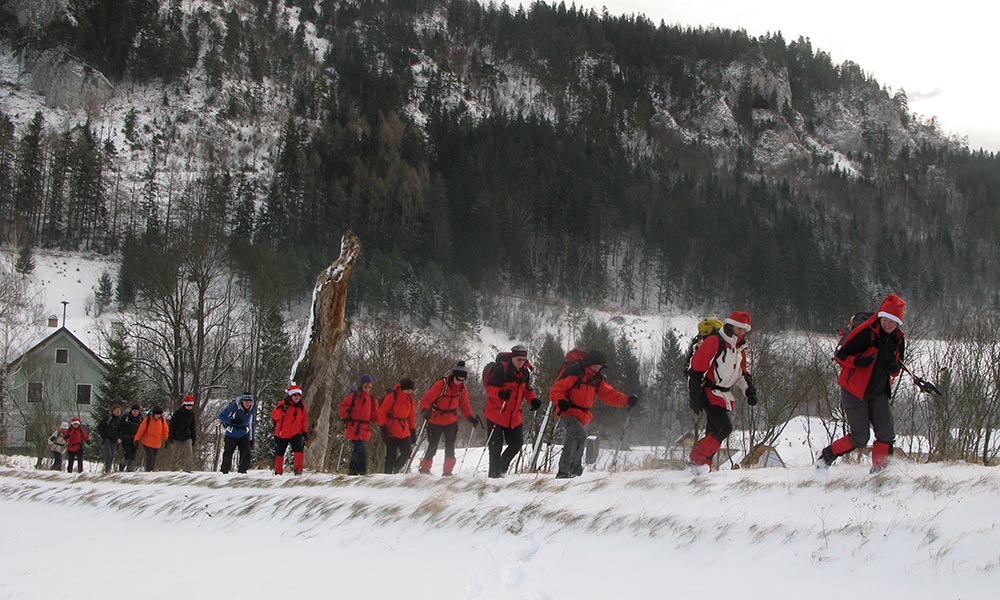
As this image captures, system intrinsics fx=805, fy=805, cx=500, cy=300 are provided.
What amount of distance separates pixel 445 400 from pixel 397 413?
3.22ft

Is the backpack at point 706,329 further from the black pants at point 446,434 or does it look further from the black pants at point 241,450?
the black pants at point 241,450

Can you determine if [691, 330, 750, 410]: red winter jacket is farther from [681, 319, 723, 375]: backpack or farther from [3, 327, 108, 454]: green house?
[3, 327, 108, 454]: green house

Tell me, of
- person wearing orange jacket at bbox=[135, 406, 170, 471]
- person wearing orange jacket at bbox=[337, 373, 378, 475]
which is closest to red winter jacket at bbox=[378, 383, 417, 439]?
person wearing orange jacket at bbox=[337, 373, 378, 475]

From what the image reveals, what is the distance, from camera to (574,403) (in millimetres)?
9227

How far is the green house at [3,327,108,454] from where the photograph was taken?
140ft

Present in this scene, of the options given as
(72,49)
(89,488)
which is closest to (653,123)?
(72,49)

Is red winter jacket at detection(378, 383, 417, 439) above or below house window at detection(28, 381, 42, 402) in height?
above

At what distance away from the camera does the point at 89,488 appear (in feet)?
43.0

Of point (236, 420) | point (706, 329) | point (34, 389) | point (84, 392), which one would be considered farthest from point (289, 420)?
point (84, 392)

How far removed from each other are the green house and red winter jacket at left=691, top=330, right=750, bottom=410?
40805mm

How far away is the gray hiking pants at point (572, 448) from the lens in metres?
9.19

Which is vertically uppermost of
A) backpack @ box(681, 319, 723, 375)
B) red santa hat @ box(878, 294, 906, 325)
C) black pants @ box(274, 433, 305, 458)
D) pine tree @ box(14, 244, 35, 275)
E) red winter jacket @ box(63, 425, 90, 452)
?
pine tree @ box(14, 244, 35, 275)

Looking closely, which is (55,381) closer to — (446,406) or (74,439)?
(74,439)

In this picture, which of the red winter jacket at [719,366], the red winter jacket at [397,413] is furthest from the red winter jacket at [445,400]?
the red winter jacket at [719,366]
